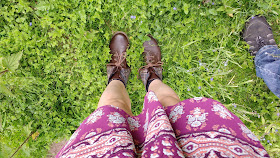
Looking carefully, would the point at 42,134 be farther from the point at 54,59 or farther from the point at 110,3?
the point at 110,3

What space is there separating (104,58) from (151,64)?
0.63m

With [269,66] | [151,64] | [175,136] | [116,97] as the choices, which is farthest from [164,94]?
Answer: [269,66]

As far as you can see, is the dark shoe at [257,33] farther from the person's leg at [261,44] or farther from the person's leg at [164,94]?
the person's leg at [164,94]

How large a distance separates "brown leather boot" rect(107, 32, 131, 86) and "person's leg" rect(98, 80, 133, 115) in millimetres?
119

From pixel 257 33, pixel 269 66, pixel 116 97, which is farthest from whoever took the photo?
pixel 257 33

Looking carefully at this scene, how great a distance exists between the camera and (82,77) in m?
2.35

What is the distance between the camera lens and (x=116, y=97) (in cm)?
184

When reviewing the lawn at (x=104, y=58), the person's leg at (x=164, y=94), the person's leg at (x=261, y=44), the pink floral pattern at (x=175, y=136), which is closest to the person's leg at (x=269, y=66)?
the person's leg at (x=261, y=44)

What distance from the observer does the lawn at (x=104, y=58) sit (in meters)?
2.21

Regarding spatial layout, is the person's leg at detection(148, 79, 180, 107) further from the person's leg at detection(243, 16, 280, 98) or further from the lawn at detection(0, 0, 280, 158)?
the person's leg at detection(243, 16, 280, 98)

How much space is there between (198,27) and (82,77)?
65.2 inches

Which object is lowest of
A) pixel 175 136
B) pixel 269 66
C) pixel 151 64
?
Answer: pixel 175 136

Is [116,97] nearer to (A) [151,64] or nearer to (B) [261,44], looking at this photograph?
(A) [151,64]

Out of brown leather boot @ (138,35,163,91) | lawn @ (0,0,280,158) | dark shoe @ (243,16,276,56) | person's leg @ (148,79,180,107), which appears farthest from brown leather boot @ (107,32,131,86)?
dark shoe @ (243,16,276,56)
